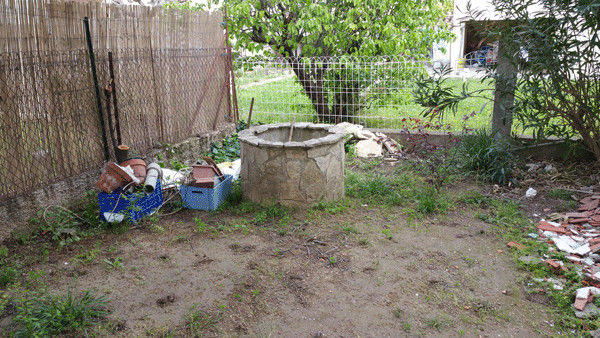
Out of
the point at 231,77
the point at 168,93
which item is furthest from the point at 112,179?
the point at 231,77

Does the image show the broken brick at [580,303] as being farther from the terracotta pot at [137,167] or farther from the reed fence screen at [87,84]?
the reed fence screen at [87,84]

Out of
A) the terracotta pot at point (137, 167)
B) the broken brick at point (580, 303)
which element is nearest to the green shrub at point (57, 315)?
the terracotta pot at point (137, 167)

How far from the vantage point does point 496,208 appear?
5.32 m

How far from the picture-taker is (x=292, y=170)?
5160mm

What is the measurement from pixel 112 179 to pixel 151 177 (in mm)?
450

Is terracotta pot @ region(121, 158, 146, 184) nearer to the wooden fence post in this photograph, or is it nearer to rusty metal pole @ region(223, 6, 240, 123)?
rusty metal pole @ region(223, 6, 240, 123)

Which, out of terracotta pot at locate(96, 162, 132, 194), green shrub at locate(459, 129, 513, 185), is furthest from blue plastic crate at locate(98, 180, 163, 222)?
green shrub at locate(459, 129, 513, 185)

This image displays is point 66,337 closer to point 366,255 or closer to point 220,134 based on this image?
point 366,255

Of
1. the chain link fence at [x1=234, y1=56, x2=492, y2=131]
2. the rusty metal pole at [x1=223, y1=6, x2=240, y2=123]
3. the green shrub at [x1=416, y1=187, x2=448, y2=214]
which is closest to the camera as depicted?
the green shrub at [x1=416, y1=187, x2=448, y2=214]

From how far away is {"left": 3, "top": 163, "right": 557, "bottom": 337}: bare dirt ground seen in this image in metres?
3.22

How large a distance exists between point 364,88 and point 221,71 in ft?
9.09

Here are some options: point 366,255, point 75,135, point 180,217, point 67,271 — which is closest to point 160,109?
point 75,135

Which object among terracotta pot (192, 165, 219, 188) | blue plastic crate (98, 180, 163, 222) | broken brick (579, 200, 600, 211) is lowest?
broken brick (579, 200, 600, 211)

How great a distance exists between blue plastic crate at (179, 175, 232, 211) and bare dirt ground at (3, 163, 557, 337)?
0.56 ft
